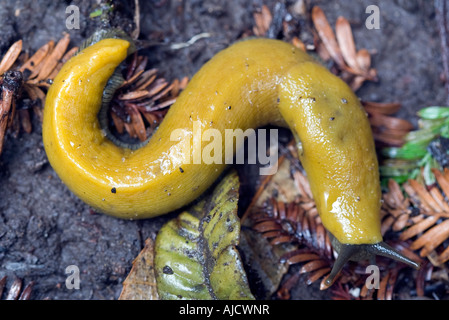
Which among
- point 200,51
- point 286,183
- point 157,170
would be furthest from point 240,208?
point 200,51

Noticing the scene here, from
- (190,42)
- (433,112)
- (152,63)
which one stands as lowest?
(433,112)

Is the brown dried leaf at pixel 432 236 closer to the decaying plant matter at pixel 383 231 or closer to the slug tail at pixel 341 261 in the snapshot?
the decaying plant matter at pixel 383 231

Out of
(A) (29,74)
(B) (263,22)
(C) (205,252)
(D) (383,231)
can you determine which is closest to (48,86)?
(A) (29,74)

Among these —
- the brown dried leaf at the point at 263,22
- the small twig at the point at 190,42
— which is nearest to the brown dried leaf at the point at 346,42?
the brown dried leaf at the point at 263,22

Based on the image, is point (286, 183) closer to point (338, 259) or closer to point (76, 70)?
point (338, 259)

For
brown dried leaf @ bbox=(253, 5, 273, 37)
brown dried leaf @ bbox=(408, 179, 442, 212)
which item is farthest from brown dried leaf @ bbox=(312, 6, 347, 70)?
brown dried leaf @ bbox=(408, 179, 442, 212)

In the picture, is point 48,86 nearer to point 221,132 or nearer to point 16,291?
point 221,132
